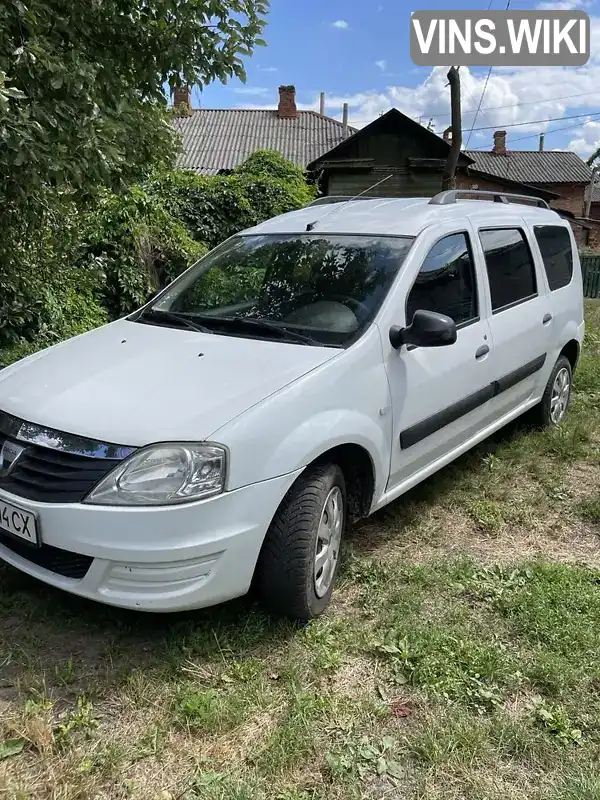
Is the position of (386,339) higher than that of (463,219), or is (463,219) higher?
(463,219)

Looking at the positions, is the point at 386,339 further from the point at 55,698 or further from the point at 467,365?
the point at 55,698

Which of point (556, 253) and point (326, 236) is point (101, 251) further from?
point (556, 253)

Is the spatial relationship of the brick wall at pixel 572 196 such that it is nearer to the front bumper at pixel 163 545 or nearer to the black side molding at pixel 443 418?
the black side molding at pixel 443 418

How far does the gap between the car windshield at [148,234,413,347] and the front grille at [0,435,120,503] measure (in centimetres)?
106

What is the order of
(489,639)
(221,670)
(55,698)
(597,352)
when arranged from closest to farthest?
(55,698) → (221,670) → (489,639) → (597,352)

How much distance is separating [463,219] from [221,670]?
9.33ft

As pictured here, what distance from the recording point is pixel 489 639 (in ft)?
9.06

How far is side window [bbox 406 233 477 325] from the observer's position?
3434 mm

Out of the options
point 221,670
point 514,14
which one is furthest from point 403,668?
point 514,14

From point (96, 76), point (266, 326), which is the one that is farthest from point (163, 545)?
point (96, 76)

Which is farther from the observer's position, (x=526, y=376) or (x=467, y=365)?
(x=526, y=376)

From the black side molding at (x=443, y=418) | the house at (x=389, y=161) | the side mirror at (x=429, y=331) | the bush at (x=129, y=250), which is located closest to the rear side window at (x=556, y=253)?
the black side molding at (x=443, y=418)

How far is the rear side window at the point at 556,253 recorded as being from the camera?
16.1 feet

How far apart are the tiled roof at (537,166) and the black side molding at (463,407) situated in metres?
38.7
